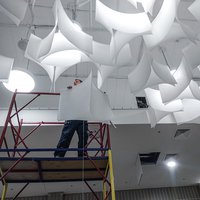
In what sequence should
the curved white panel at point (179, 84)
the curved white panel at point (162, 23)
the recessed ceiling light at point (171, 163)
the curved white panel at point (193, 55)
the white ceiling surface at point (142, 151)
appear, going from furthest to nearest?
1. the recessed ceiling light at point (171, 163)
2. the white ceiling surface at point (142, 151)
3. the curved white panel at point (179, 84)
4. the curved white panel at point (193, 55)
5. the curved white panel at point (162, 23)

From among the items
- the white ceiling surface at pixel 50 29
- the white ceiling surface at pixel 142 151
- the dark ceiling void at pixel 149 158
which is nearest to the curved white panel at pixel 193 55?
the white ceiling surface at pixel 50 29

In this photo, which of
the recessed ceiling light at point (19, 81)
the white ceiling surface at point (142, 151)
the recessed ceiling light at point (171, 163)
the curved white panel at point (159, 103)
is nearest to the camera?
the curved white panel at point (159, 103)

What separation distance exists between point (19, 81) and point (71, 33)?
4.94 ft

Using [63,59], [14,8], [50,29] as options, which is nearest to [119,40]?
[63,59]

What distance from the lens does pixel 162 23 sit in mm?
2166

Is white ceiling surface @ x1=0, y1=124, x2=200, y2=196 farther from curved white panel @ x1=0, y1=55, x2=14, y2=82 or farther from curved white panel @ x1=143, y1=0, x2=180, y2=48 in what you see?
curved white panel @ x1=143, y1=0, x2=180, y2=48

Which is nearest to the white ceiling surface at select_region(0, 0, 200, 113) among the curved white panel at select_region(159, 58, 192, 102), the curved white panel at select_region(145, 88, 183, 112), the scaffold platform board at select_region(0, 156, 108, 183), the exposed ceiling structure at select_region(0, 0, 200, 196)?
the exposed ceiling structure at select_region(0, 0, 200, 196)

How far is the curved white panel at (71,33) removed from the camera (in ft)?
7.31

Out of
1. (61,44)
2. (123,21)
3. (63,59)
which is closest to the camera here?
(123,21)

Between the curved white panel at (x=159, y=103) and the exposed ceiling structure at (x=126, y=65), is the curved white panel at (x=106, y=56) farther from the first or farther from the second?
the curved white panel at (x=159, y=103)

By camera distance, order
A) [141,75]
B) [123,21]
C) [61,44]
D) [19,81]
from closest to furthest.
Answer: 1. [123,21]
2. [61,44]
3. [141,75]
4. [19,81]

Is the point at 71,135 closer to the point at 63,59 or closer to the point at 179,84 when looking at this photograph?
the point at 63,59

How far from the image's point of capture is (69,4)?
4195 mm

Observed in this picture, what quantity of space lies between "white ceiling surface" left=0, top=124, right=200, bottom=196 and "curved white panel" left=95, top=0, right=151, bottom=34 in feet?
10.7
